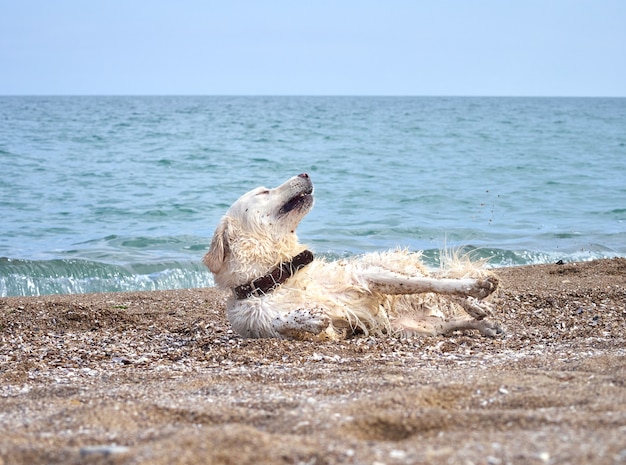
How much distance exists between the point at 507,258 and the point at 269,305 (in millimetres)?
7677

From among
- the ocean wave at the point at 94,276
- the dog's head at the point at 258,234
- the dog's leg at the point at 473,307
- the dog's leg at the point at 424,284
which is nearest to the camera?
the dog's leg at the point at 424,284

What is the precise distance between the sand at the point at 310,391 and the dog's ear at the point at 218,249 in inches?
24.0

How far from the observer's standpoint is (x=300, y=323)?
6.10m

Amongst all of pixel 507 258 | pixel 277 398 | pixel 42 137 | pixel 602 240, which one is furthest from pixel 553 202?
pixel 42 137

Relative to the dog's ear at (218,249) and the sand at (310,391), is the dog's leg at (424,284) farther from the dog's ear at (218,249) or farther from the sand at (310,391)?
the dog's ear at (218,249)

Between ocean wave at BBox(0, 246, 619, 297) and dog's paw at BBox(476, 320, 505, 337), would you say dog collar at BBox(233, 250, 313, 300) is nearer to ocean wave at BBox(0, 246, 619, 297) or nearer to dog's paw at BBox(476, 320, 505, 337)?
dog's paw at BBox(476, 320, 505, 337)

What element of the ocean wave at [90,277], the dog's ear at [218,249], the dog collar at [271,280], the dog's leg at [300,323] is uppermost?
the dog's ear at [218,249]

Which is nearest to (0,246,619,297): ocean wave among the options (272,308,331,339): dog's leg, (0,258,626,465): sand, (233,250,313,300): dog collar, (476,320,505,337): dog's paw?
(0,258,626,465): sand

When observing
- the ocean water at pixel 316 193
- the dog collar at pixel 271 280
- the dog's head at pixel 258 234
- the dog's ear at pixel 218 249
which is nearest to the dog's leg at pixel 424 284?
the dog collar at pixel 271 280

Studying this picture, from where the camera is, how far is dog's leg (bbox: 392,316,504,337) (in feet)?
21.2

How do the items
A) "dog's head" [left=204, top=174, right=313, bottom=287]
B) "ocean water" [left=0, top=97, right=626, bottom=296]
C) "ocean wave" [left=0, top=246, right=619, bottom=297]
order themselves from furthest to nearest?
"ocean water" [left=0, top=97, right=626, bottom=296] < "ocean wave" [left=0, top=246, right=619, bottom=297] < "dog's head" [left=204, top=174, right=313, bottom=287]

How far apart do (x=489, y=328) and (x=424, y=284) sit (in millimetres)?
688

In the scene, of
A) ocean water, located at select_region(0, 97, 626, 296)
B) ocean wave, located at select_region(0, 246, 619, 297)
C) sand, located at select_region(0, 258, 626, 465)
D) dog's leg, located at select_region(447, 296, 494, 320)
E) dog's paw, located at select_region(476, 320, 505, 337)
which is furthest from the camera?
ocean water, located at select_region(0, 97, 626, 296)

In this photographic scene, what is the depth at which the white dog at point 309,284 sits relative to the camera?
6.23 m
